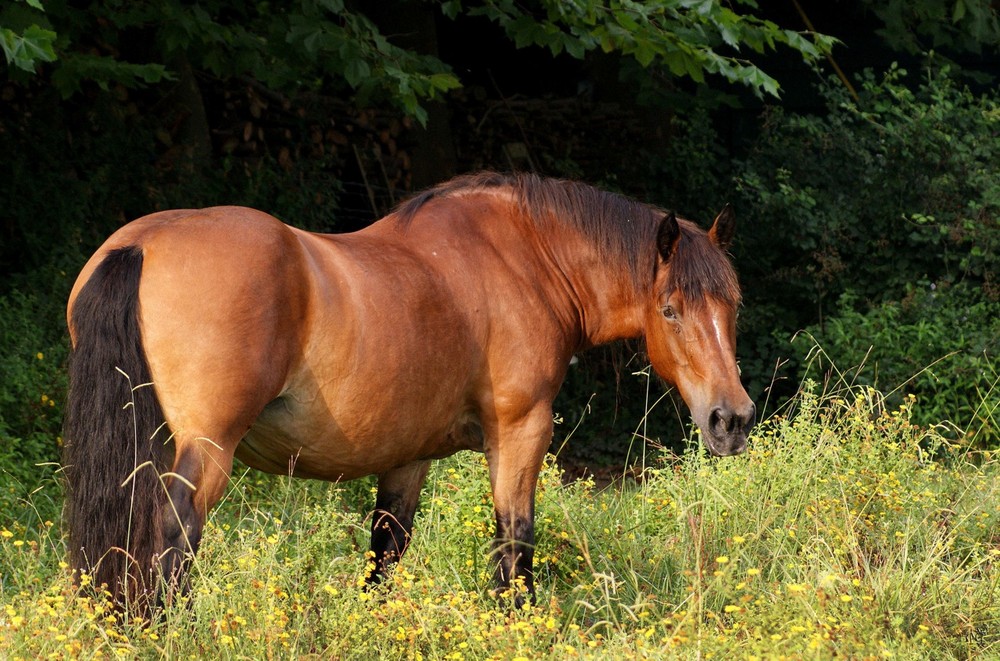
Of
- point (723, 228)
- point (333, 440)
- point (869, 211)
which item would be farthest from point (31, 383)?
point (869, 211)

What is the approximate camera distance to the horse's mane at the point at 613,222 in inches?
189

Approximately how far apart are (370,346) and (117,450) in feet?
2.92

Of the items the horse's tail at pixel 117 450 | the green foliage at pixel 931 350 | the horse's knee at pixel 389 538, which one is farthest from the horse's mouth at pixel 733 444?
the green foliage at pixel 931 350

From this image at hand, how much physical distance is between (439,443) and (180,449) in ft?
3.70

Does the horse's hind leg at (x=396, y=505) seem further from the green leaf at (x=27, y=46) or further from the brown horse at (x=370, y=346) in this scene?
the green leaf at (x=27, y=46)

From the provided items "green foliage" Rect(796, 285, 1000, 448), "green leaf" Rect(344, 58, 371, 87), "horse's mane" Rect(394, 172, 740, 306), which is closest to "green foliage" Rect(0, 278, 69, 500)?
"green leaf" Rect(344, 58, 371, 87)

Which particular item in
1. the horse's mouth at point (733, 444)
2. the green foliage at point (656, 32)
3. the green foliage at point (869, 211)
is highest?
the green foliage at point (656, 32)

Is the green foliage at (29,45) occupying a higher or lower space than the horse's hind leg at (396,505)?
higher

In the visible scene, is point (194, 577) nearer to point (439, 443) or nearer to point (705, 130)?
point (439, 443)

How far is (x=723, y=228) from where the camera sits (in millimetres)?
5000

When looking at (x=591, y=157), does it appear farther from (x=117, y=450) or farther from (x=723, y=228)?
(x=117, y=450)

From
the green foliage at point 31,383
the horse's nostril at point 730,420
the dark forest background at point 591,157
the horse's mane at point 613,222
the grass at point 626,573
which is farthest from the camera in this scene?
the dark forest background at point 591,157

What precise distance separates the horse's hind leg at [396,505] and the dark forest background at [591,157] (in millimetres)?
2256

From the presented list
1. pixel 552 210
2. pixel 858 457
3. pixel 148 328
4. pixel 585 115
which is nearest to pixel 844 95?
pixel 585 115
